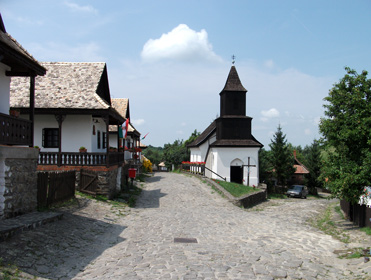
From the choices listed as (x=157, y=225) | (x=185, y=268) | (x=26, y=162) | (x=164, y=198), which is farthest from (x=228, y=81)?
(x=185, y=268)

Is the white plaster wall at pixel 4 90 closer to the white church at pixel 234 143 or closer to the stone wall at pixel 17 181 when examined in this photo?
the stone wall at pixel 17 181

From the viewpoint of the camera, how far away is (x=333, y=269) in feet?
29.3

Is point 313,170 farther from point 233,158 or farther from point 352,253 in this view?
point 352,253

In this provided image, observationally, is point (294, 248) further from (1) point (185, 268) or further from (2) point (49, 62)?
(2) point (49, 62)

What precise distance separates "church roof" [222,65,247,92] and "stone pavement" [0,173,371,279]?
2353 cm

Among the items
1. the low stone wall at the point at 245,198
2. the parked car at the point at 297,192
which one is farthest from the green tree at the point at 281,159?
the low stone wall at the point at 245,198

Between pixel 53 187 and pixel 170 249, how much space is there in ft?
19.8

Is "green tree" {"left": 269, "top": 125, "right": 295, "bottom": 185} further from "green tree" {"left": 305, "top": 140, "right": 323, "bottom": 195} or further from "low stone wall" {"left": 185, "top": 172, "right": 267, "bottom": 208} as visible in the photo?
"low stone wall" {"left": 185, "top": 172, "right": 267, "bottom": 208}

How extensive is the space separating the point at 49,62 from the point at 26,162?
504 inches

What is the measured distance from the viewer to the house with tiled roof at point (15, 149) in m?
10.3

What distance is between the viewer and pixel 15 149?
10852 mm

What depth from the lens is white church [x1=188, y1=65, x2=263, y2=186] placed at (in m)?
A: 36.7

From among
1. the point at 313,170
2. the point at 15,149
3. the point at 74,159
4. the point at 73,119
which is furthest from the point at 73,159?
the point at 313,170

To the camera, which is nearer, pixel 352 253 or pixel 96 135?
pixel 352 253
